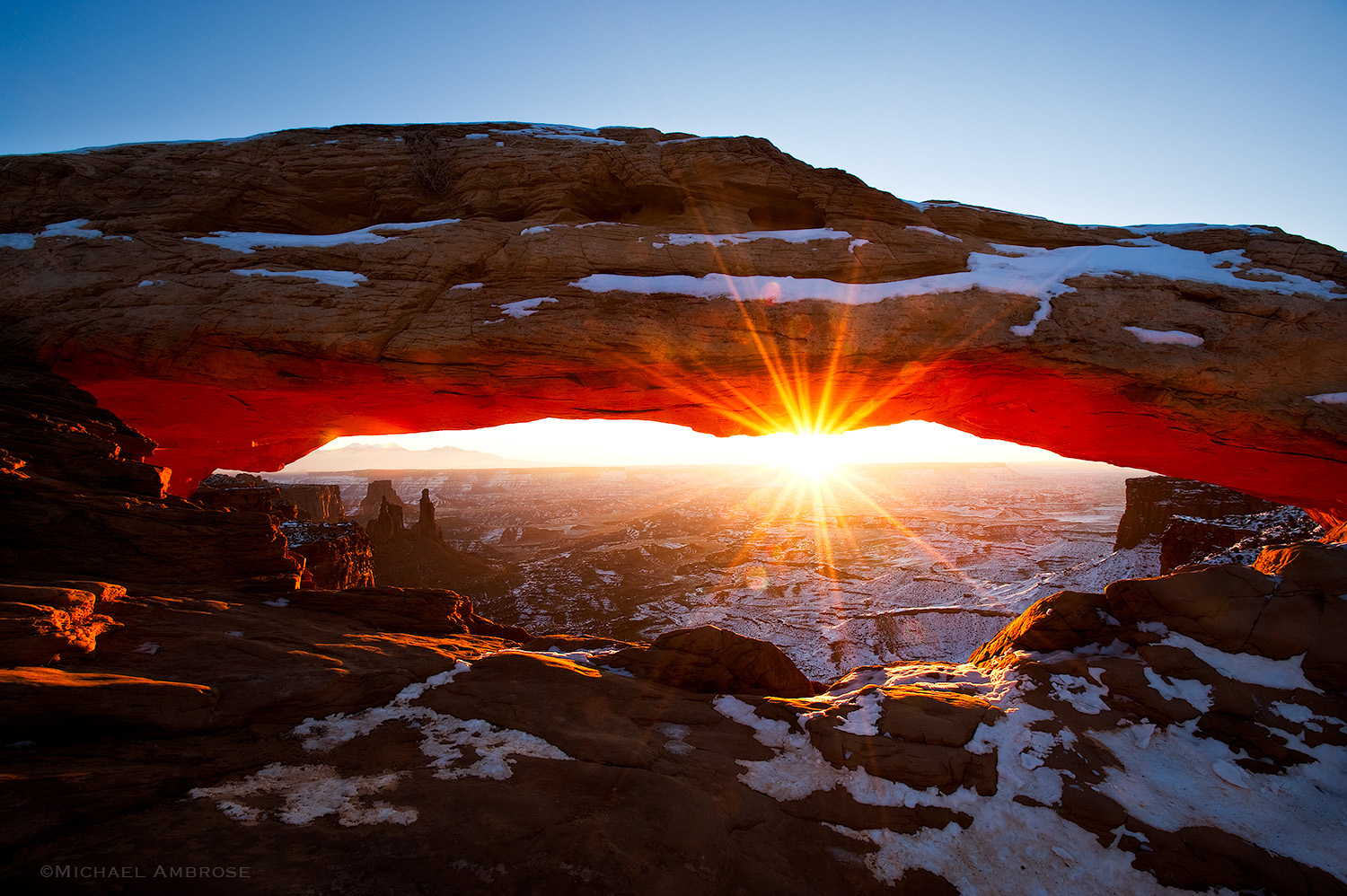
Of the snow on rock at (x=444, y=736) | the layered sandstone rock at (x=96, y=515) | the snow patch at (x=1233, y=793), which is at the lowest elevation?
the snow patch at (x=1233, y=793)

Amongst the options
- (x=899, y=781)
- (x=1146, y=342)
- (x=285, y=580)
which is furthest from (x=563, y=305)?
(x=1146, y=342)

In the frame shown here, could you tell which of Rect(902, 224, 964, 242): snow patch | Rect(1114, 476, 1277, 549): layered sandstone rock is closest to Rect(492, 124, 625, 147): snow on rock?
Rect(902, 224, 964, 242): snow patch

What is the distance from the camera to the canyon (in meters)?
5.39

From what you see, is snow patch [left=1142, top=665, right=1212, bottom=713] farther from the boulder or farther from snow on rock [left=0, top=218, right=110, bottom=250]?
snow on rock [left=0, top=218, right=110, bottom=250]

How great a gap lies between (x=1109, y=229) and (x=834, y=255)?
824 centimetres

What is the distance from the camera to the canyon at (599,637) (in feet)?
17.7

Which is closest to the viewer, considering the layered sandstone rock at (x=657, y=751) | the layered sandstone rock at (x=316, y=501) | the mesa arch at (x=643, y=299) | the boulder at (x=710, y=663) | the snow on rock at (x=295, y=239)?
the layered sandstone rock at (x=657, y=751)

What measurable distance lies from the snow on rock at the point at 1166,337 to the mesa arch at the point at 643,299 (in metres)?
0.06

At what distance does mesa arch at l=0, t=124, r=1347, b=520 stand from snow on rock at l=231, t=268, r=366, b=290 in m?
0.07

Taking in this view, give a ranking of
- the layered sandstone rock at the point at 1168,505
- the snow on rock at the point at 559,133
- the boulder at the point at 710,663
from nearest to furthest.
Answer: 1. the boulder at the point at 710,663
2. the snow on rock at the point at 559,133
3. the layered sandstone rock at the point at 1168,505

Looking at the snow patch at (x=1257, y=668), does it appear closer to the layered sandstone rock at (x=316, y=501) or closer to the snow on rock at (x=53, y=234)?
the snow on rock at (x=53, y=234)

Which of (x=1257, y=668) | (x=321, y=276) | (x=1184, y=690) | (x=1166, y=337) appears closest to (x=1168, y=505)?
(x=1166, y=337)

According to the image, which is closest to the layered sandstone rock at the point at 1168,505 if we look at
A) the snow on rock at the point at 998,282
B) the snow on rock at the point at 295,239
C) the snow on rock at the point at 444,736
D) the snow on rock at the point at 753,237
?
the snow on rock at the point at 998,282

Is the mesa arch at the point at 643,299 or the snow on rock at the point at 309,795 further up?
the mesa arch at the point at 643,299
